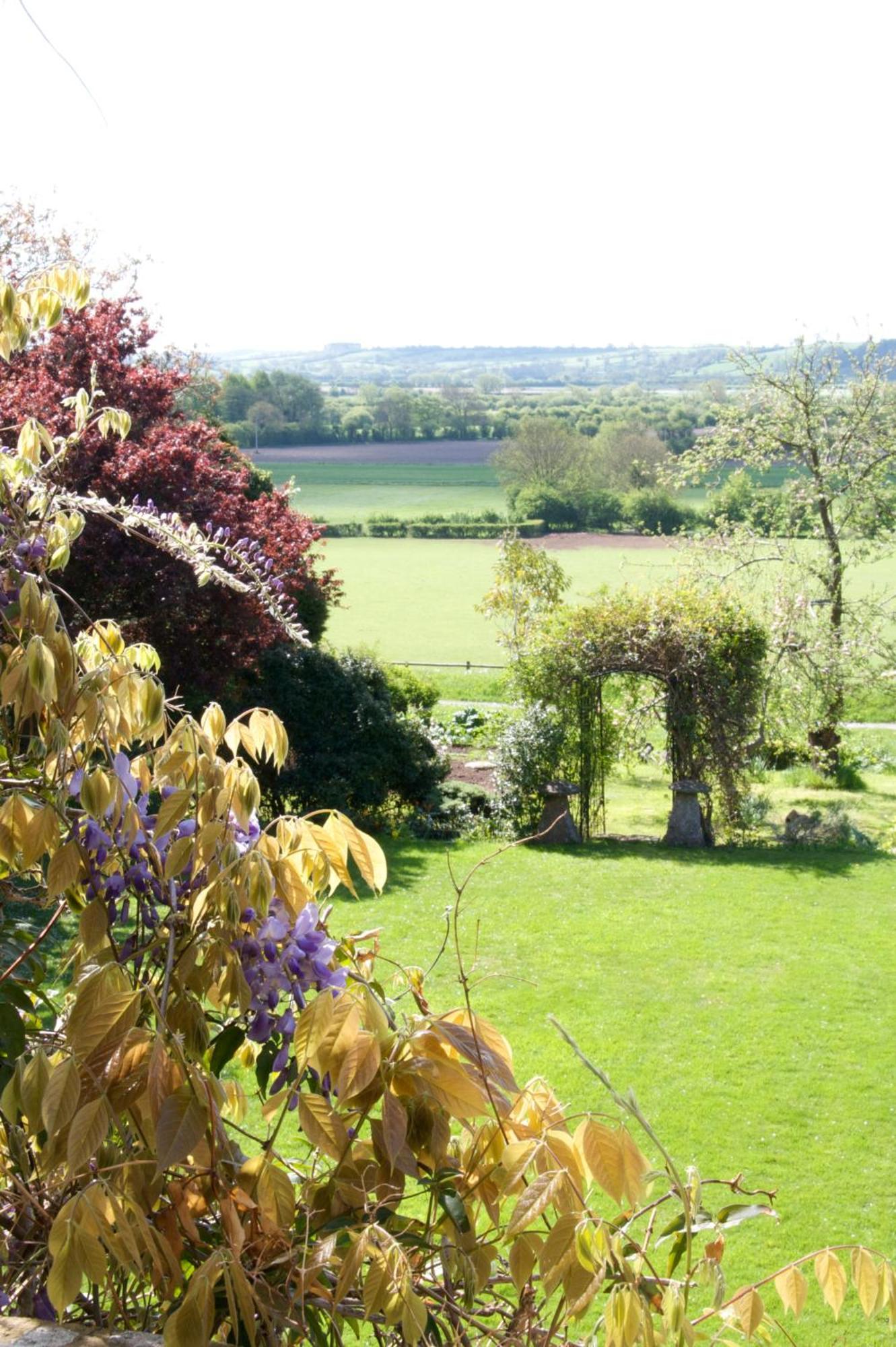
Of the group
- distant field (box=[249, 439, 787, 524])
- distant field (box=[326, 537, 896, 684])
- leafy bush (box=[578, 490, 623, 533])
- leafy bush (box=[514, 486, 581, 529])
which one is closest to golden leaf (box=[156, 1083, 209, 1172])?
distant field (box=[326, 537, 896, 684])

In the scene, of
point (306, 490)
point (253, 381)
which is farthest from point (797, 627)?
point (253, 381)

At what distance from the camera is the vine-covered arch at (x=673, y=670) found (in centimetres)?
1048

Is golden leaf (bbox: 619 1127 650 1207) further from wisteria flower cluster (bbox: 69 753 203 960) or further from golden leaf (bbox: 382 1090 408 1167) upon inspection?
wisteria flower cluster (bbox: 69 753 203 960)

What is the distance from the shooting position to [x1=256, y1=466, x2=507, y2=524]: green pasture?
54.8m

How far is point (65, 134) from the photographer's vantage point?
174 cm

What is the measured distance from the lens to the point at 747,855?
399 inches

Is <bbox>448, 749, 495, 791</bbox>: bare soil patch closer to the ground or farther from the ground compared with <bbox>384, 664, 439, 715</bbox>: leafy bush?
closer to the ground

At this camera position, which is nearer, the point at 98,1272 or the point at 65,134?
the point at 98,1272

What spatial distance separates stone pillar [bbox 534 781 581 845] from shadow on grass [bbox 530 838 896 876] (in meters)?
0.14

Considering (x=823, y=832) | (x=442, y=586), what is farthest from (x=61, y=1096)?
(x=442, y=586)

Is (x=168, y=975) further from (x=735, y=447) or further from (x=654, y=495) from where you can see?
(x=654, y=495)

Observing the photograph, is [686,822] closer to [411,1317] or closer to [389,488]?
[411,1317]

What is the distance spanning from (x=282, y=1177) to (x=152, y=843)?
0.39 m

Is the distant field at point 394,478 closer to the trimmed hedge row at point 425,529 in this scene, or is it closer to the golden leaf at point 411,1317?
the trimmed hedge row at point 425,529
